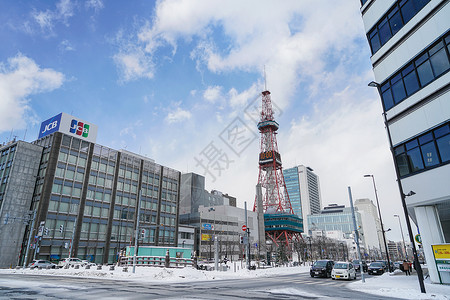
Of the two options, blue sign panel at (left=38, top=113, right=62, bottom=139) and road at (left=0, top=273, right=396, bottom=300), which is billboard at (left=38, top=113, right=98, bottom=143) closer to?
blue sign panel at (left=38, top=113, right=62, bottom=139)

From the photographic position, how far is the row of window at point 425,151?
17.5 m

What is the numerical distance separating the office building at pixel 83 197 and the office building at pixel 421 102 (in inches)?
1656

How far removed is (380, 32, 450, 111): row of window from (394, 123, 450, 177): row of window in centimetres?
337

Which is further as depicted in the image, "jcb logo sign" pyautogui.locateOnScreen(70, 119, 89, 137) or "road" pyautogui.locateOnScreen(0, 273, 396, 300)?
"jcb logo sign" pyautogui.locateOnScreen(70, 119, 89, 137)

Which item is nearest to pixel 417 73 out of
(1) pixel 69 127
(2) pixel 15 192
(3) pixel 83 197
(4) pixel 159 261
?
(4) pixel 159 261

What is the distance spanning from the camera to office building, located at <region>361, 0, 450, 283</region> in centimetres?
1781

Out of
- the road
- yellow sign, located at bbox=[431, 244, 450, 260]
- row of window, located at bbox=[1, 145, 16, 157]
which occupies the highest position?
row of window, located at bbox=[1, 145, 16, 157]

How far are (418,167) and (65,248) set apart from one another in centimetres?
5778

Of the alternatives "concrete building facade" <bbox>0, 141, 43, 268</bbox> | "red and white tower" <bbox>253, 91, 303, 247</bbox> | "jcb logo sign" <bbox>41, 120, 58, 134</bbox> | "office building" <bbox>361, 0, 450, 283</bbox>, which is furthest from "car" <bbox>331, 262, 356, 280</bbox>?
"red and white tower" <bbox>253, 91, 303, 247</bbox>

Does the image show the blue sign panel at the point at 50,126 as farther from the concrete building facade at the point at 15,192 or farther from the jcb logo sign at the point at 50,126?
the concrete building facade at the point at 15,192

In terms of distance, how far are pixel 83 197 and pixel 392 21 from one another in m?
58.8

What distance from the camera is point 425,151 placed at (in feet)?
61.7

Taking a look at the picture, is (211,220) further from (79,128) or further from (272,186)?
(79,128)

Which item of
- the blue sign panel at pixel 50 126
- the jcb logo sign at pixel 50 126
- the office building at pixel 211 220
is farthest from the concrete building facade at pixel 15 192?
the office building at pixel 211 220
